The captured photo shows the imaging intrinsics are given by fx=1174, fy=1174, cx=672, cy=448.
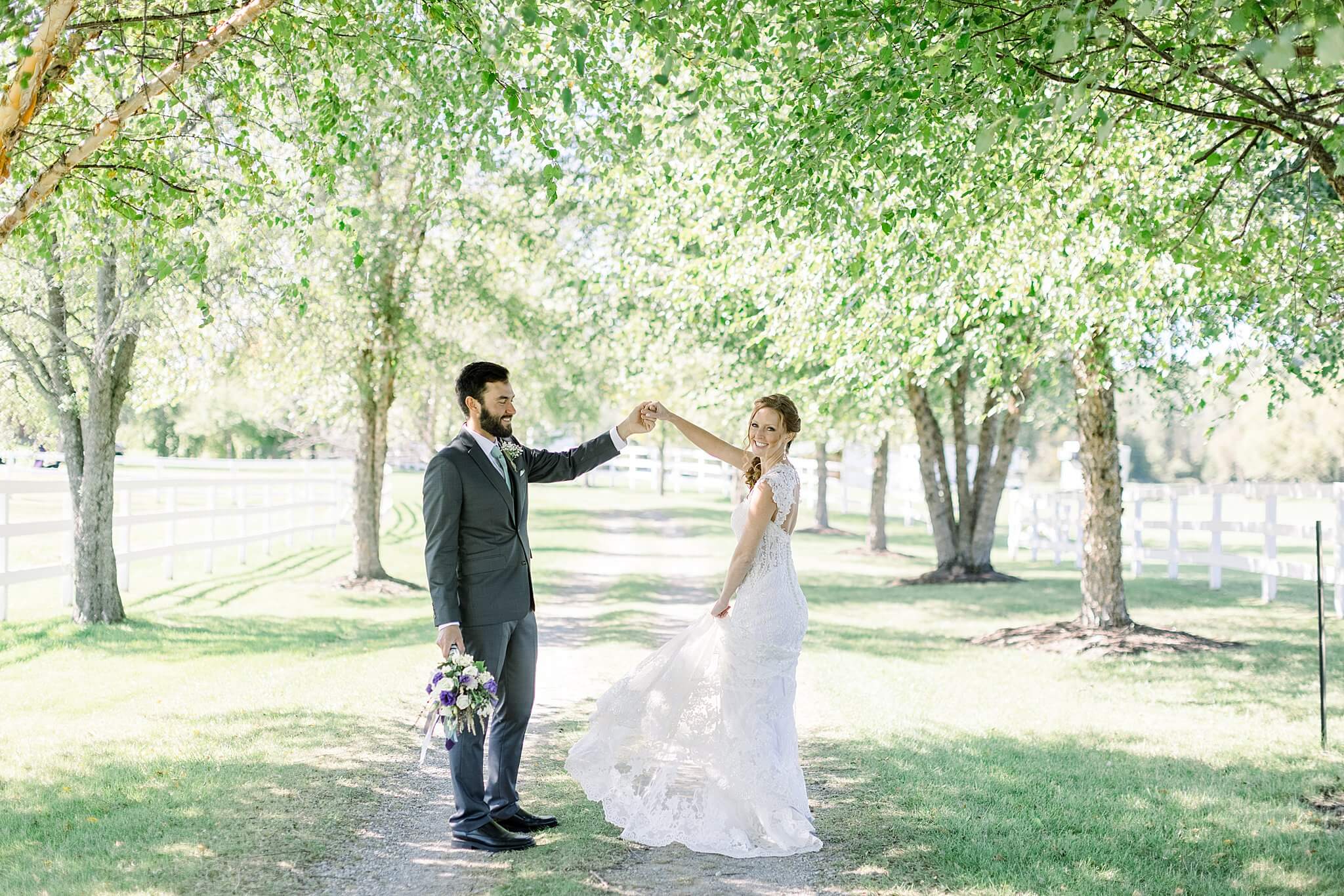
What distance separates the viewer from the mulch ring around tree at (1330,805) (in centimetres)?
619

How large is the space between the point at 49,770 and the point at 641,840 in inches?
144

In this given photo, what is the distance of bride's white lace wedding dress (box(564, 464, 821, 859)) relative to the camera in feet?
18.3

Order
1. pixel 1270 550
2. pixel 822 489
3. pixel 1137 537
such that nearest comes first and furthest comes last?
pixel 1270 550 → pixel 1137 537 → pixel 822 489

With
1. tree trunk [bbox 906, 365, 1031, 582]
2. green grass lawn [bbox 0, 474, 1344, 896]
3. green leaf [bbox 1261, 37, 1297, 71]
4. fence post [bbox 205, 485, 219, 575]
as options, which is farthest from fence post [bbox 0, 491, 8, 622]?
tree trunk [bbox 906, 365, 1031, 582]

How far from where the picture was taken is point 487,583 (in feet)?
18.2

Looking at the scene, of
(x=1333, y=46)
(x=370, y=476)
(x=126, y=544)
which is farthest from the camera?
(x=370, y=476)

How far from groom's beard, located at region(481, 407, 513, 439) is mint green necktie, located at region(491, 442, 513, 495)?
0.18 feet

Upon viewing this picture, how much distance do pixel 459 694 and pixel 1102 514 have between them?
30.8 feet

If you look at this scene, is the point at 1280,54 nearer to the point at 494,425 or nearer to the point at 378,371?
the point at 494,425

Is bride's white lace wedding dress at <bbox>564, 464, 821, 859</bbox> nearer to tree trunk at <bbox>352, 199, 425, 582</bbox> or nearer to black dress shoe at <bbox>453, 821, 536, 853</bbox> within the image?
black dress shoe at <bbox>453, 821, 536, 853</bbox>

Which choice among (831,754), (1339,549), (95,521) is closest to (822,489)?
(1339,549)

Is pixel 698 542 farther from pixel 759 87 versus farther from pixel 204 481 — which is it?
pixel 759 87

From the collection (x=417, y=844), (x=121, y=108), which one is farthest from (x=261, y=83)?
(x=417, y=844)

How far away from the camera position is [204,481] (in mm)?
17484
